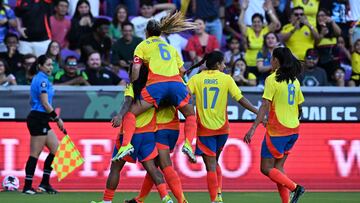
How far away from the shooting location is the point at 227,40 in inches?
866

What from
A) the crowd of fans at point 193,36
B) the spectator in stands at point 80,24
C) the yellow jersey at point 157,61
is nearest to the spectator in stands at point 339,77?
the crowd of fans at point 193,36

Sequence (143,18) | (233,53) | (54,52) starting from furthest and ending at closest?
(143,18), (233,53), (54,52)

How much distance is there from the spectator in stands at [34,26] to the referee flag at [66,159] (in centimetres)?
467

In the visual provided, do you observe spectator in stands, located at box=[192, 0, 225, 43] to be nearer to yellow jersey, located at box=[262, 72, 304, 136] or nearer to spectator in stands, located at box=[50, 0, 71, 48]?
spectator in stands, located at box=[50, 0, 71, 48]

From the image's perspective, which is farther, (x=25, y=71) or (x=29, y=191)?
(x=25, y=71)

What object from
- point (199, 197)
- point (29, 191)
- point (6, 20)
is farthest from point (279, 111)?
point (6, 20)

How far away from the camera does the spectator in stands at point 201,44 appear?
2103 cm

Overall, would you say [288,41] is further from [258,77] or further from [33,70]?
[33,70]

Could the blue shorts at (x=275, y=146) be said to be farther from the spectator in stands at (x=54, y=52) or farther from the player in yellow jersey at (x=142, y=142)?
the spectator in stands at (x=54, y=52)

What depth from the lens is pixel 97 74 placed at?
19375 mm

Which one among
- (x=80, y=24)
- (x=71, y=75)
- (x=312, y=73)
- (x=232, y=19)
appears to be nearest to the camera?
(x=71, y=75)

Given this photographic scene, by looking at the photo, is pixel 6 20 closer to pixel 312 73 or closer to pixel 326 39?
pixel 312 73

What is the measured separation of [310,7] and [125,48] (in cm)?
448

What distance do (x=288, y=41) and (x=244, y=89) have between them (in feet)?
13.6
